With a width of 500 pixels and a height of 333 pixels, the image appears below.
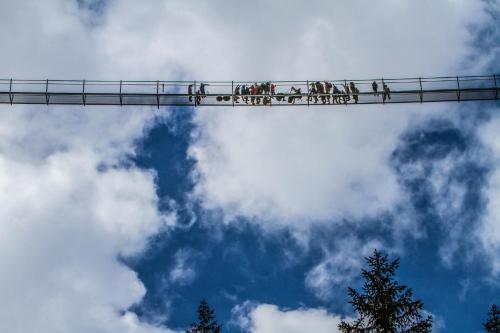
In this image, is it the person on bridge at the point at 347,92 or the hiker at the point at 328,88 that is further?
the hiker at the point at 328,88

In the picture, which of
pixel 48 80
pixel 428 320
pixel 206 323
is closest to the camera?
pixel 428 320

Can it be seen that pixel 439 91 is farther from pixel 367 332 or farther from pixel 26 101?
pixel 26 101

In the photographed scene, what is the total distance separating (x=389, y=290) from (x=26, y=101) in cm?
2448

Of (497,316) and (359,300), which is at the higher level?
(497,316)

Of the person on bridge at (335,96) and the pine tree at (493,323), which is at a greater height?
the person on bridge at (335,96)

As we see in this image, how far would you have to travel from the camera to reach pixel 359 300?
2564 centimetres

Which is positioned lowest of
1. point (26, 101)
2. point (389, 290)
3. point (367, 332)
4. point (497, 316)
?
point (367, 332)

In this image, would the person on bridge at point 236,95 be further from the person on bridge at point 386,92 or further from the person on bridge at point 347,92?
the person on bridge at point 386,92

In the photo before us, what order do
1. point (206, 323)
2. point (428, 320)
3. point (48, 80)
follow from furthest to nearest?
point (48, 80) < point (206, 323) < point (428, 320)

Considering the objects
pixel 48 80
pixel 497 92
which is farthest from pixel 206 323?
pixel 497 92

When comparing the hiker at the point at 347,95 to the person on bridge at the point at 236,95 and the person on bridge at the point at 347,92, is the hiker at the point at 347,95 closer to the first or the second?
the person on bridge at the point at 347,92

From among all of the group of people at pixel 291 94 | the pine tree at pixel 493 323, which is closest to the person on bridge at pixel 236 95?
the group of people at pixel 291 94

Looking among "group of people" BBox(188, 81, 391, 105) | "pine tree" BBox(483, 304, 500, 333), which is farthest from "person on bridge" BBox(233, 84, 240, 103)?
"pine tree" BBox(483, 304, 500, 333)

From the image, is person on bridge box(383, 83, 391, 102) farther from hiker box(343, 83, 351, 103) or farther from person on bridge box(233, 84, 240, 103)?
person on bridge box(233, 84, 240, 103)
